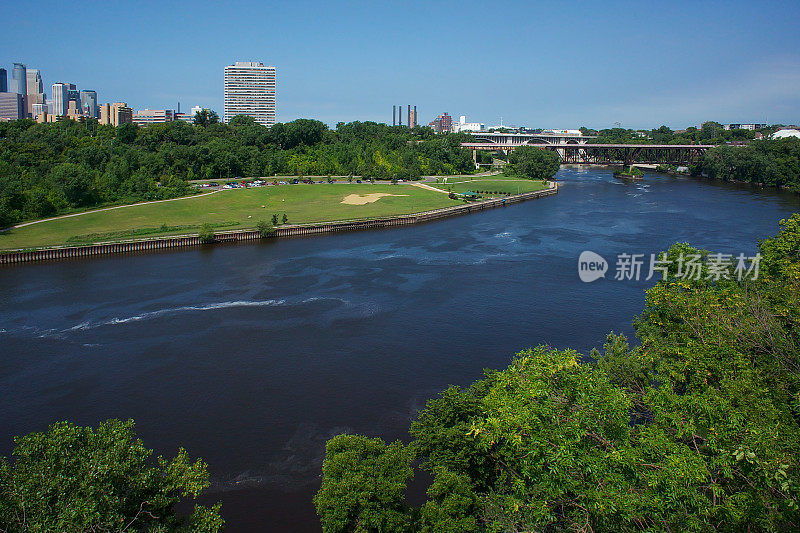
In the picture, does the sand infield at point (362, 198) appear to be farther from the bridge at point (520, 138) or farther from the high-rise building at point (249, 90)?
the high-rise building at point (249, 90)

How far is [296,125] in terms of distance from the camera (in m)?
85.8

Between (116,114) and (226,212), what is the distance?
104 meters

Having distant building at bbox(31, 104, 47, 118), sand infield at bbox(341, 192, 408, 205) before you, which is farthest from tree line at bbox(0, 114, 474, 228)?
distant building at bbox(31, 104, 47, 118)

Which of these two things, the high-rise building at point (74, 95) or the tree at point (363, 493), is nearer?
the tree at point (363, 493)

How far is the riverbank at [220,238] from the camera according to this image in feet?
120

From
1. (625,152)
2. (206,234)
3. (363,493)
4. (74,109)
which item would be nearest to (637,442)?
(363,493)

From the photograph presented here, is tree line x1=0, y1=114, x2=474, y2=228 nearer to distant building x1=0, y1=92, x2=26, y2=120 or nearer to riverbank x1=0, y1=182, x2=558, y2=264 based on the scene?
riverbank x1=0, y1=182, x2=558, y2=264

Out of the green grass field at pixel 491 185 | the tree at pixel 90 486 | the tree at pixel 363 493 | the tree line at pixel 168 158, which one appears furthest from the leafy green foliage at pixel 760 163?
the tree at pixel 90 486

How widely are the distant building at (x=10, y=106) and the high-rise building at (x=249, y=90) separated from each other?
1932 inches

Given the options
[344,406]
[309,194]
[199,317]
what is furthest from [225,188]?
[344,406]

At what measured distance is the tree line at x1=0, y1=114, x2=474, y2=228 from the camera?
164 feet

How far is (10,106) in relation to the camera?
493ft

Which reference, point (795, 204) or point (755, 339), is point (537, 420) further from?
point (795, 204)

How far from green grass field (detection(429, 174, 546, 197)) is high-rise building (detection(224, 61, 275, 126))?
3816 inches
